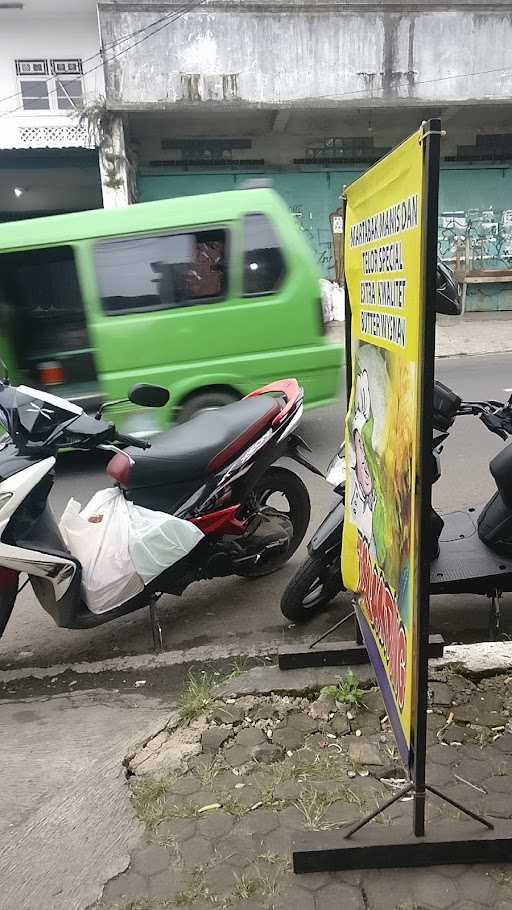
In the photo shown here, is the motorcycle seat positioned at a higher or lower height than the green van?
lower

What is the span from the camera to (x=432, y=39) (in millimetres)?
13156

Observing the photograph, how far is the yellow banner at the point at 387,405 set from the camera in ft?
4.79

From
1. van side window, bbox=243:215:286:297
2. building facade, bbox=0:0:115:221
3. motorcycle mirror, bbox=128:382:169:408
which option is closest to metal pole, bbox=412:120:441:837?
motorcycle mirror, bbox=128:382:169:408

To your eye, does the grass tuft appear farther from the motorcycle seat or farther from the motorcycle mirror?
the motorcycle mirror

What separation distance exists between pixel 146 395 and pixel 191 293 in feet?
10.1

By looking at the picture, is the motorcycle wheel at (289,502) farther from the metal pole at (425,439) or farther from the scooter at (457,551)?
the metal pole at (425,439)

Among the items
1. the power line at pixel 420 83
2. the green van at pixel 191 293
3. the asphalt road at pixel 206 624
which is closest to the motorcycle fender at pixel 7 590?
the asphalt road at pixel 206 624

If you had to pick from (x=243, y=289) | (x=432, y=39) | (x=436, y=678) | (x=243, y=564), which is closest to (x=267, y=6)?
(x=432, y=39)

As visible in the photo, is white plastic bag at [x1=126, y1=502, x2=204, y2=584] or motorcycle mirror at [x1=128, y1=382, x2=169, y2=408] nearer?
motorcycle mirror at [x1=128, y1=382, x2=169, y2=408]

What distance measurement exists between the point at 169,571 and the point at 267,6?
13.1 metres

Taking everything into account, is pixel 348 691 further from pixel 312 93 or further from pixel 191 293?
pixel 312 93

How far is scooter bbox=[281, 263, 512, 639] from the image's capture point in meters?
2.83

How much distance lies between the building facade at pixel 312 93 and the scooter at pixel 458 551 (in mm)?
11204

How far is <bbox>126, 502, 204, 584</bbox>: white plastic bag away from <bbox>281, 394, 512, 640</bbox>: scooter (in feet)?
1.82
